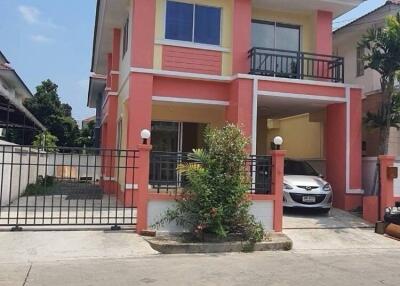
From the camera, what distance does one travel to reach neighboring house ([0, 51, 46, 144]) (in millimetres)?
16016

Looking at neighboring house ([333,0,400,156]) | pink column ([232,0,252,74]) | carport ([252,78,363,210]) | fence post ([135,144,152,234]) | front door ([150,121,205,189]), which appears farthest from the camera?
Answer: front door ([150,121,205,189])

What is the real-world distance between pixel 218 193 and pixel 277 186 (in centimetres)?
173

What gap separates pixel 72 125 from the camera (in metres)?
37.8

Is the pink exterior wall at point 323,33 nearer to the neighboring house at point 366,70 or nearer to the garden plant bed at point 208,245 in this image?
the neighboring house at point 366,70

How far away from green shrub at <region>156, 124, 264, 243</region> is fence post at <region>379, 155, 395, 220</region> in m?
4.17

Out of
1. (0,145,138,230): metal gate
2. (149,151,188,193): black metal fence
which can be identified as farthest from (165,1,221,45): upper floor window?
(149,151,188,193): black metal fence

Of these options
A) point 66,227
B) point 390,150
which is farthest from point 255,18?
point 66,227

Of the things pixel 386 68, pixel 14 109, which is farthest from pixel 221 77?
pixel 14 109

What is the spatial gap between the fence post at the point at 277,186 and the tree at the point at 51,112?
1101 inches

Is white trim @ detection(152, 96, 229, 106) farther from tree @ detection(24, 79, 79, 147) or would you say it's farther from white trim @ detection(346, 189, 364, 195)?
tree @ detection(24, 79, 79, 147)

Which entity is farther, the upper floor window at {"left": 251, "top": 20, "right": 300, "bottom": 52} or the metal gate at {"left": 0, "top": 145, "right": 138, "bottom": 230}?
the upper floor window at {"left": 251, "top": 20, "right": 300, "bottom": 52}

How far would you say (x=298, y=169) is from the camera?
46.4 ft

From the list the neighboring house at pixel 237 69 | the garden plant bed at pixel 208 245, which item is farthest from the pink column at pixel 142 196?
the neighboring house at pixel 237 69

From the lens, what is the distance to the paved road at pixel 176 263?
6.98 meters
